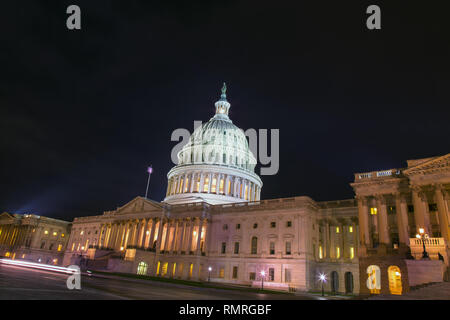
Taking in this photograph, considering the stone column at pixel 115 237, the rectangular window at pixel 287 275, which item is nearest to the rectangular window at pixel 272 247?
the rectangular window at pixel 287 275

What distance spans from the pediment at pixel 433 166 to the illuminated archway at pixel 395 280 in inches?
486

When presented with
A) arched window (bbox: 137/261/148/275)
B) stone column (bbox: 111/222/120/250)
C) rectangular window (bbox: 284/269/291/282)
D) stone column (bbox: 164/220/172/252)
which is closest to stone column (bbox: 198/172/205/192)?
stone column (bbox: 164/220/172/252)

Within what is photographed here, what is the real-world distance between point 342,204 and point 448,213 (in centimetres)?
1997

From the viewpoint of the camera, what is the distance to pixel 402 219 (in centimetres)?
3997

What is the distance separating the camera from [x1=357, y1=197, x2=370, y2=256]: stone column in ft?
136

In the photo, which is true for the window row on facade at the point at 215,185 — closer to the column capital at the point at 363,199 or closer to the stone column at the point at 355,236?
the stone column at the point at 355,236

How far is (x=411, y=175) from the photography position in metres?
39.4

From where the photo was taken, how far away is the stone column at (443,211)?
115 feet

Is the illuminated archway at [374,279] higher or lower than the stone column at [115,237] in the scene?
lower

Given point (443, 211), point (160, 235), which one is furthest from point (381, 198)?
point (160, 235)

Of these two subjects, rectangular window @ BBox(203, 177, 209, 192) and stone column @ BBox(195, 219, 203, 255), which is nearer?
stone column @ BBox(195, 219, 203, 255)

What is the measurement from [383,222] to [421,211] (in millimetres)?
4982

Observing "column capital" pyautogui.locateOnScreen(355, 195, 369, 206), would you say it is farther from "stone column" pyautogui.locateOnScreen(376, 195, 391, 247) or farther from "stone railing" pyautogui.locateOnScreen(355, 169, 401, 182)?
"stone railing" pyautogui.locateOnScreen(355, 169, 401, 182)

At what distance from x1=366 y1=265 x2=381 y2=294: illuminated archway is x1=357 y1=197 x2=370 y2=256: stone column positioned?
201 cm
